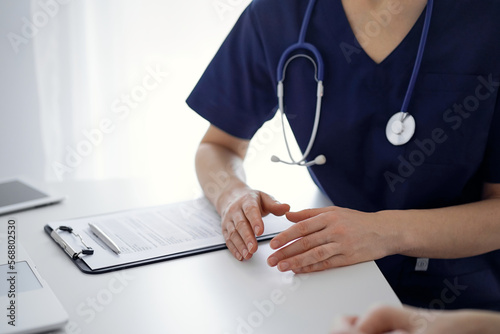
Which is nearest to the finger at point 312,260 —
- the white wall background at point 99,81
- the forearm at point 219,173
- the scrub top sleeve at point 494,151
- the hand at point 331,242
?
the hand at point 331,242

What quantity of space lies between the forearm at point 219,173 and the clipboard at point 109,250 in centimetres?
4

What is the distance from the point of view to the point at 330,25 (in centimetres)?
108

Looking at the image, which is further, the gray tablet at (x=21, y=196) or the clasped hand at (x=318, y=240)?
the gray tablet at (x=21, y=196)

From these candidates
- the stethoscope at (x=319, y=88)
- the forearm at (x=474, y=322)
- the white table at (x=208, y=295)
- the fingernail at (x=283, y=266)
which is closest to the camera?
the forearm at (x=474, y=322)

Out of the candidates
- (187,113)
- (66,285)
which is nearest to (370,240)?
(66,285)

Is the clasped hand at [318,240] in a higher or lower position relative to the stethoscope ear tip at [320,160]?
lower

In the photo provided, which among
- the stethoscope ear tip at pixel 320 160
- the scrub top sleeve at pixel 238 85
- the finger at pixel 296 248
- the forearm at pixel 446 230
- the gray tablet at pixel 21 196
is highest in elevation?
the scrub top sleeve at pixel 238 85

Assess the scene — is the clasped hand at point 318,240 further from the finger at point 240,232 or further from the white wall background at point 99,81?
the white wall background at point 99,81

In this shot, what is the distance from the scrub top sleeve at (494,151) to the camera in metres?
0.98

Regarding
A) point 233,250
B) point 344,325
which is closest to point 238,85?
point 233,250

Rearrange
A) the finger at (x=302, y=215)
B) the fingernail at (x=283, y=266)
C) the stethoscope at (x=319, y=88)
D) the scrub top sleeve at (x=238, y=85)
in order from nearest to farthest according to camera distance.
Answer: the fingernail at (x=283, y=266)
the finger at (x=302, y=215)
the stethoscope at (x=319, y=88)
the scrub top sleeve at (x=238, y=85)

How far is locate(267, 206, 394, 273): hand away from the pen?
248mm

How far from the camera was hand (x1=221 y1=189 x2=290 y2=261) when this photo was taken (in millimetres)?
835

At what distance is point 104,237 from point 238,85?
0.47 meters
